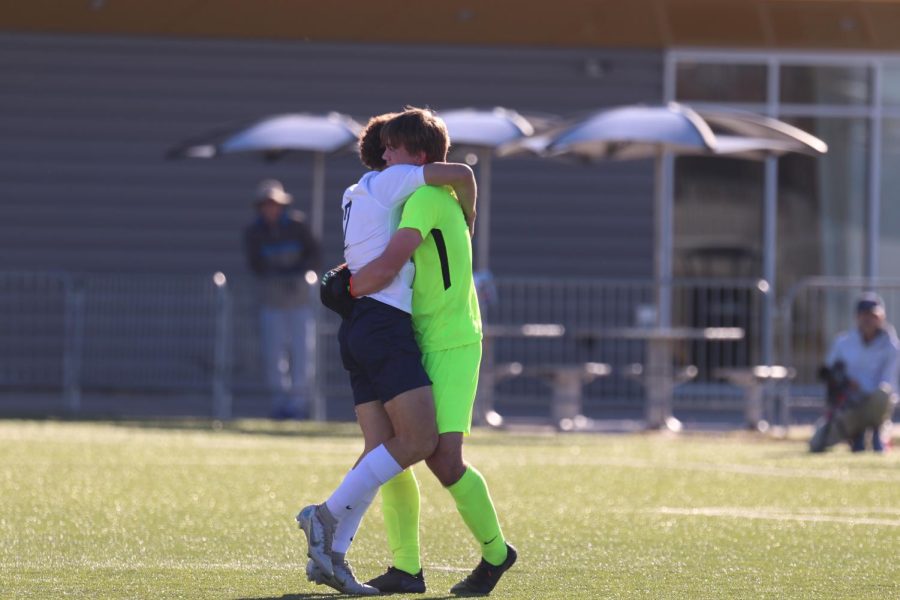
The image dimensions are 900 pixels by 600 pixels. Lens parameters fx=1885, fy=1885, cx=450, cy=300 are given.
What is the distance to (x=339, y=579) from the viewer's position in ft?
19.5

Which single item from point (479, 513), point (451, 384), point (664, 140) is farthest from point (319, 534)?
point (664, 140)

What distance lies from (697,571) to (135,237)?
14.0 meters

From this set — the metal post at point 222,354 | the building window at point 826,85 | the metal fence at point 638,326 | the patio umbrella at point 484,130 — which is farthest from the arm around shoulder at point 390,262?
the building window at point 826,85

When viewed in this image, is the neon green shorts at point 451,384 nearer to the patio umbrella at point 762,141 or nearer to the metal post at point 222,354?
the patio umbrella at point 762,141

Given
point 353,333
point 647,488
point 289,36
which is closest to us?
point 353,333

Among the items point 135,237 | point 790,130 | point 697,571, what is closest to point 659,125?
point 790,130

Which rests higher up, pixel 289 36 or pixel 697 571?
pixel 289 36

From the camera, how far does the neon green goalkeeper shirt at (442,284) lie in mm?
6039

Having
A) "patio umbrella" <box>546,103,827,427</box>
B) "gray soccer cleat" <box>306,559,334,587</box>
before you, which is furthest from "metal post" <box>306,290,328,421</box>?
"gray soccer cleat" <box>306,559,334,587</box>

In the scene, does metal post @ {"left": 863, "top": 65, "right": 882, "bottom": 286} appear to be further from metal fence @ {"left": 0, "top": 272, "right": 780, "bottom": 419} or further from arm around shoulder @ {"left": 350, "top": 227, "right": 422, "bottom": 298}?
arm around shoulder @ {"left": 350, "top": 227, "right": 422, "bottom": 298}

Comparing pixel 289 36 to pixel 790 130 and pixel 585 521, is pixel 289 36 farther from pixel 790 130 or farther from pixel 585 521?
pixel 585 521

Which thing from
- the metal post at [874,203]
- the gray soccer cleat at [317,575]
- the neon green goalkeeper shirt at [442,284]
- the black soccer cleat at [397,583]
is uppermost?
the metal post at [874,203]

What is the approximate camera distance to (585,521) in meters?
8.55

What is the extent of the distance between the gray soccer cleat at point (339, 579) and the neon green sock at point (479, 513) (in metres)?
0.39
